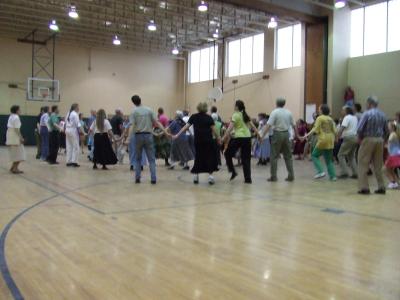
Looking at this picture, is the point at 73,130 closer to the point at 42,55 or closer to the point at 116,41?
the point at 116,41

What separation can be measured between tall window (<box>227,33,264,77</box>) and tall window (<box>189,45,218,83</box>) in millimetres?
1243

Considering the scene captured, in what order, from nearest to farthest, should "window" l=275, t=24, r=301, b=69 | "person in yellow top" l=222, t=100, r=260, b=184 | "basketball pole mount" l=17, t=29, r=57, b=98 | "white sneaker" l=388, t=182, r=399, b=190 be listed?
"white sneaker" l=388, t=182, r=399, b=190 → "person in yellow top" l=222, t=100, r=260, b=184 → "window" l=275, t=24, r=301, b=69 → "basketball pole mount" l=17, t=29, r=57, b=98

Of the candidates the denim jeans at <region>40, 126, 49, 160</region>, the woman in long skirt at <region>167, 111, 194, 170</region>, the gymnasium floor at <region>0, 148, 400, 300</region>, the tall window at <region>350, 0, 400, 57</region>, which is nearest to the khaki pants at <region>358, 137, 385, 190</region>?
the gymnasium floor at <region>0, 148, 400, 300</region>

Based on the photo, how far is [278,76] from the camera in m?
19.7

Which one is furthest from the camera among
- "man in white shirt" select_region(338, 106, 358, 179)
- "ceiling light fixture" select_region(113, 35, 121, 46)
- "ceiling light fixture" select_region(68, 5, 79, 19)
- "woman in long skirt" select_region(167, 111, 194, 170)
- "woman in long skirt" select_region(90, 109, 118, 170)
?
"ceiling light fixture" select_region(113, 35, 121, 46)

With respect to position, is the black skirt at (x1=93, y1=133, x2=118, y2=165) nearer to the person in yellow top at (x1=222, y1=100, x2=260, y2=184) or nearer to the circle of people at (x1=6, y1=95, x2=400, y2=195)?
the circle of people at (x1=6, y1=95, x2=400, y2=195)

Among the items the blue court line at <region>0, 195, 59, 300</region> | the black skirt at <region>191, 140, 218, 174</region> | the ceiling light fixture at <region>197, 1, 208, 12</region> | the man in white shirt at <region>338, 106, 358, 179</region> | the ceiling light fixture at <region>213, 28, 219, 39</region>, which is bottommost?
the blue court line at <region>0, 195, 59, 300</region>

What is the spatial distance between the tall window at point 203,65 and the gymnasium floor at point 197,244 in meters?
18.2

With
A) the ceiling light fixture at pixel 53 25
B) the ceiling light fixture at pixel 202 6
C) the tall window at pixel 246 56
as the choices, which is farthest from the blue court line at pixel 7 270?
the tall window at pixel 246 56

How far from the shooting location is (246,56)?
22047 millimetres

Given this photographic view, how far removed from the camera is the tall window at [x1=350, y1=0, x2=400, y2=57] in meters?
15.4

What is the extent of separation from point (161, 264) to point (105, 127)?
7.24m

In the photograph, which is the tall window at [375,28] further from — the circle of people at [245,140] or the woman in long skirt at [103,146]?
the woman in long skirt at [103,146]

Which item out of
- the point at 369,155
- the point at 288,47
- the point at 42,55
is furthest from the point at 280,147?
the point at 42,55
